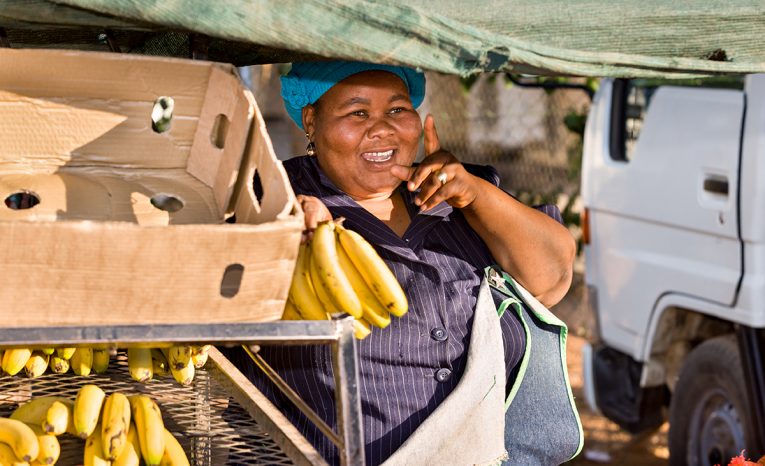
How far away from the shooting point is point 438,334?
9.66 feet

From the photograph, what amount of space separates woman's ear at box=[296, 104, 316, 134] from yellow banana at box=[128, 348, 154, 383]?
83 cm

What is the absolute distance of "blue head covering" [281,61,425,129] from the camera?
3.11 metres

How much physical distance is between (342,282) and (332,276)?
0.08ft

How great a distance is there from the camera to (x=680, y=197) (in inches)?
199

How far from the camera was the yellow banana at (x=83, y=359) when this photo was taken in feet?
9.89

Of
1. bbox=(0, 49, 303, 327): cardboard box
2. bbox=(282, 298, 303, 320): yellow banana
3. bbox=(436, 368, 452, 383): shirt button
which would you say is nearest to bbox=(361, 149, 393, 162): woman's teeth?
bbox=(0, 49, 303, 327): cardboard box

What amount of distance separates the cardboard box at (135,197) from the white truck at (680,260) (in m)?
2.61

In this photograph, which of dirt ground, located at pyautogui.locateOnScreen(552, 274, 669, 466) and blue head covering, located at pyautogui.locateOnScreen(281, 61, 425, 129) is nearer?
blue head covering, located at pyautogui.locateOnScreen(281, 61, 425, 129)

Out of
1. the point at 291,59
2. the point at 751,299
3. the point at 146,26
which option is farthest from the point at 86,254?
the point at 751,299

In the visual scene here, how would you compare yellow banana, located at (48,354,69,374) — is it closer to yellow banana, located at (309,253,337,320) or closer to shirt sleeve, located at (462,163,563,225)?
yellow banana, located at (309,253,337,320)

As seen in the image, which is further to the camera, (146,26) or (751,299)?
(751,299)

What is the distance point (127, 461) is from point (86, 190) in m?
0.70

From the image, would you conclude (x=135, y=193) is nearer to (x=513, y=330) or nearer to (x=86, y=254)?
(x=86, y=254)

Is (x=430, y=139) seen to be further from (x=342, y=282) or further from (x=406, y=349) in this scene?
(x=342, y=282)
